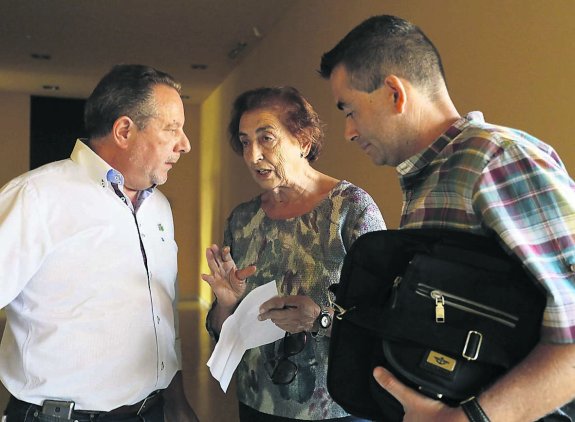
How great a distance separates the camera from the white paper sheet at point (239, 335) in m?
1.50

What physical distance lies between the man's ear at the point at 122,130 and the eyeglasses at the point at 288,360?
2.39ft

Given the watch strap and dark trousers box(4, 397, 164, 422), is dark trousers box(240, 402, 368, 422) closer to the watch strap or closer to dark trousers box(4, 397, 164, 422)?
dark trousers box(4, 397, 164, 422)

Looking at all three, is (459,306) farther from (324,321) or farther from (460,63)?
(460,63)

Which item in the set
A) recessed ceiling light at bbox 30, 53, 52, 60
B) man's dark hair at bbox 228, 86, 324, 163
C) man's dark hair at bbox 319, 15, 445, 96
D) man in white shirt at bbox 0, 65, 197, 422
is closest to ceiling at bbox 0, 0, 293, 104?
recessed ceiling light at bbox 30, 53, 52, 60

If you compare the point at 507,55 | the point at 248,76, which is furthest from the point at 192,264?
the point at 507,55

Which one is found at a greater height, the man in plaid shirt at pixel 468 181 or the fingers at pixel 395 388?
the man in plaid shirt at pixel 468 181

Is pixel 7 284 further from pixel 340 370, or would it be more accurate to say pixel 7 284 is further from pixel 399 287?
pixel 399 287

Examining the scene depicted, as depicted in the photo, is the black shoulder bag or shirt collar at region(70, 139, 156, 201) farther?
shirt collar at region(70, 139, 156, 201)

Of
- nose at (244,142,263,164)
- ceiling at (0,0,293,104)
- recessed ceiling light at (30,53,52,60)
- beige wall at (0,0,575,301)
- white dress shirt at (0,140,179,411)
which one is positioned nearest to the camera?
white dress shirt at (0,140,179,411)

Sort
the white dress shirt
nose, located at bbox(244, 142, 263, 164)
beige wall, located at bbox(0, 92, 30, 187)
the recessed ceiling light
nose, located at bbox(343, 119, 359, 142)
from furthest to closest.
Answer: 1. beige wall, located at bbox(0, 92, 30, 187)
2. the recessed ceiling light
3. nose, located at bbox(244, 142, 263, 164)
4. the white dress shirt
5. nose, located at bbox(343, 119, 359, 142)

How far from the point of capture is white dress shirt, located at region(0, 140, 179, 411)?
1.40m

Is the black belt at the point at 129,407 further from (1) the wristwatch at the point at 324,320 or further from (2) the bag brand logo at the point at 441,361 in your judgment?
(2) the bag brand logo at the point at 441,361

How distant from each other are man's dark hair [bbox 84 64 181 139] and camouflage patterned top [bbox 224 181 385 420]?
1.69 feet

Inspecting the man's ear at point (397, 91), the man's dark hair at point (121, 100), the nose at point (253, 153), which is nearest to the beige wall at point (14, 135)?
the man's dark hair at point (121, 100)
